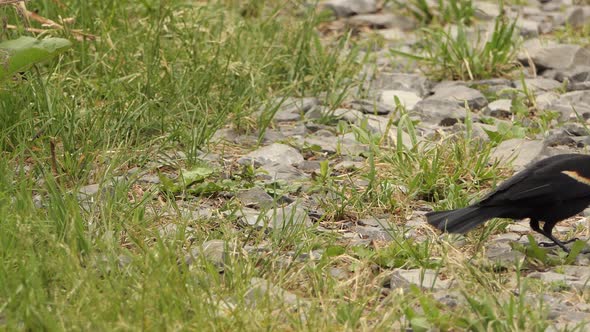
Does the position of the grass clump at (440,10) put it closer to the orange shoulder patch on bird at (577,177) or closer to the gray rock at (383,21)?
the gray rock at (383,21)

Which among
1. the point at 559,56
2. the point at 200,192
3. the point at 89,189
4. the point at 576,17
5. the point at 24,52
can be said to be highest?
the point at 24,52

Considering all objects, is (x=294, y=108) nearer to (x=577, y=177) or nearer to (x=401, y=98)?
(x=401, y=98)

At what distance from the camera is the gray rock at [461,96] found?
21.7ft

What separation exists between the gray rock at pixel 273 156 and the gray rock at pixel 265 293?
5.99ft

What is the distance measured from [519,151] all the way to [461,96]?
1.14 metres

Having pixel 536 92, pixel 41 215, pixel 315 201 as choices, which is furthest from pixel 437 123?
pixel 41 215

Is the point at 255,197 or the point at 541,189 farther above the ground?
the point at 541,189

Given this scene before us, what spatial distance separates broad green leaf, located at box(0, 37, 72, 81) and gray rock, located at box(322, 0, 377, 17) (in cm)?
414

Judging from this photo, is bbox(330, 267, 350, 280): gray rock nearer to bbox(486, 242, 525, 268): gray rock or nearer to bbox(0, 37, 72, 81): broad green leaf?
bbox(486, 242, 525, 268): gray rock

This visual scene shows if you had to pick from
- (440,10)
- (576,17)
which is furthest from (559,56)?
(576,17)

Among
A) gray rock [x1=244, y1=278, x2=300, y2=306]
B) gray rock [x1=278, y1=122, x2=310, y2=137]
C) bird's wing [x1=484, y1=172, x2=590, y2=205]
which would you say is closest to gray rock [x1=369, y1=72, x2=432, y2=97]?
gray rock [x1=278, y1=122, x2=310, y2=137]

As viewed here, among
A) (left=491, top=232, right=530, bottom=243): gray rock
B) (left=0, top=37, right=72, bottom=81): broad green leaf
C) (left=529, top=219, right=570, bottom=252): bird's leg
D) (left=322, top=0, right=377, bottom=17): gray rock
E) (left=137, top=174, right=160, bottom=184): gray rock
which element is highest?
(left=0, top=37, right=72, bottom=81): broad green leaf

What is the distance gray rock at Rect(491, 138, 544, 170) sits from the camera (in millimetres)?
5566

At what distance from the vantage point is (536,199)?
4316 mm
